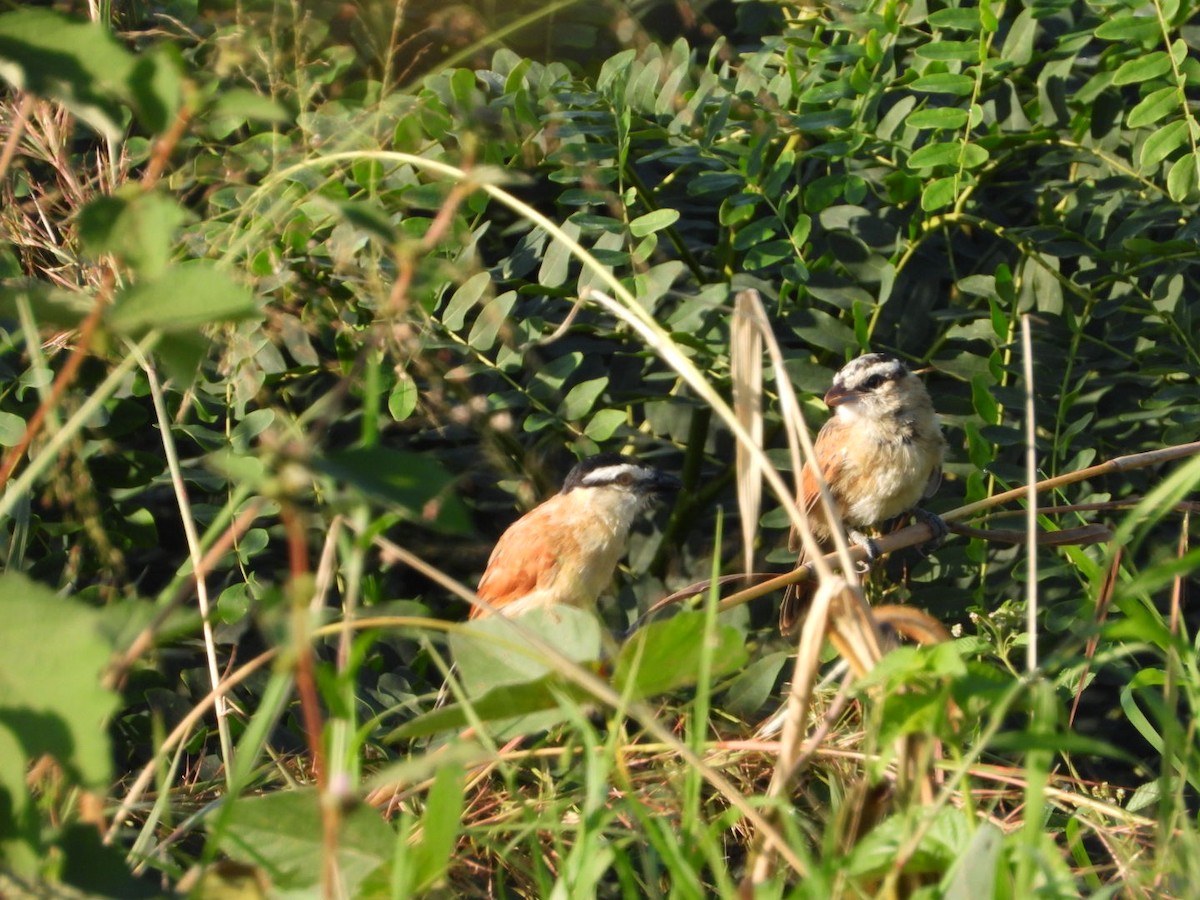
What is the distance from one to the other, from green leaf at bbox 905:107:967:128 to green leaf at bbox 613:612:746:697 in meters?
2.42

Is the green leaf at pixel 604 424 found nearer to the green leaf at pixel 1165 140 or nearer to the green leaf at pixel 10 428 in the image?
the green leaf at pixel 10 428

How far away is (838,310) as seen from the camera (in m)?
4.27

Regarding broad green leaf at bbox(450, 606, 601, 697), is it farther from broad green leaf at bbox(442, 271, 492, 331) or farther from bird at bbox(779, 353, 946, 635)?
bird at bbox(779, 353, 946, 635)

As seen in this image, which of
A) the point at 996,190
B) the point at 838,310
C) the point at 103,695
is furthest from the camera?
the point at 996,190

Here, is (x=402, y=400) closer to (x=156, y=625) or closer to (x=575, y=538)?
(x=575, y=538)

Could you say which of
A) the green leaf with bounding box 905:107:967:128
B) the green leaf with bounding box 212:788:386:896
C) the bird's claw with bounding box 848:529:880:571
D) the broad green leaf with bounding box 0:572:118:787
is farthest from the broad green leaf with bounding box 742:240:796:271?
the broad green leaf with bounding box 0:572:118:787

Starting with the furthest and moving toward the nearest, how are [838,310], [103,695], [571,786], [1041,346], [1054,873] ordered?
[838,310], [1041,346], [571,786], [1054,873], [103,695]

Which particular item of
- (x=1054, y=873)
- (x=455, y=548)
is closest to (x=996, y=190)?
(x=455, y=548)

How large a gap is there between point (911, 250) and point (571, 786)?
191 cm

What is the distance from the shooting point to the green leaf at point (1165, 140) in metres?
3.76

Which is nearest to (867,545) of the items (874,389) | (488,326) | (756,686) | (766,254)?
(874,389)

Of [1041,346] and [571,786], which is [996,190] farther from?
[571,786]

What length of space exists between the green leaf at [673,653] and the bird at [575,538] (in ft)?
7.50

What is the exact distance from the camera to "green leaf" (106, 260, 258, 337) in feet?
4.37
